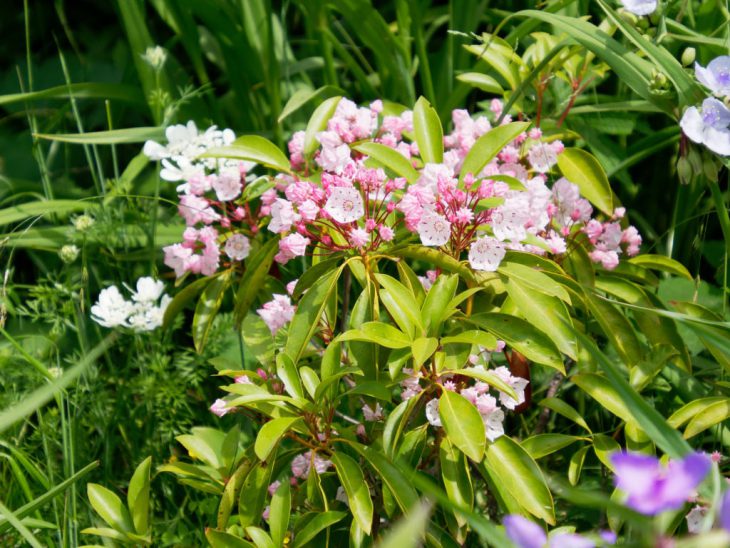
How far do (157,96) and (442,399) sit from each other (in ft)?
3.64

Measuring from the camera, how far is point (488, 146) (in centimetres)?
136

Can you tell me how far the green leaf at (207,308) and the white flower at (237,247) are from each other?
0.06 meters

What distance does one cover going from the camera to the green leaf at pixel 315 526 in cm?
118

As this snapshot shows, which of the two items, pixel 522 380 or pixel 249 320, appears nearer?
pixel 522 380

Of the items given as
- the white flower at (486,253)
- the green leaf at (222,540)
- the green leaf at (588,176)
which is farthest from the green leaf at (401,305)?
the green leaf at (588,176)

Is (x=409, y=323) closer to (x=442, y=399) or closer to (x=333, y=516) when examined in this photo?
(x=442, y=399)

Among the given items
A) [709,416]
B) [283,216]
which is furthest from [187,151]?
[709,416]

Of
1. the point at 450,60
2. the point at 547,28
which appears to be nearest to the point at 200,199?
the point at 450,60

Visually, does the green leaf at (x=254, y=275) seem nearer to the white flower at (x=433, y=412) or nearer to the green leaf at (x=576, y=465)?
the white flower at (x=433, y=412)

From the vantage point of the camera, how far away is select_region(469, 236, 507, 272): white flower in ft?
4.19

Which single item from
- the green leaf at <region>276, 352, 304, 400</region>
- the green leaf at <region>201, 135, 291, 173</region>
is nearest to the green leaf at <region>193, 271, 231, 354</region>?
the green leaf at <region>201, 135, 291, 173</region>

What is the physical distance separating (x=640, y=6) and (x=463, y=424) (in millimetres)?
730

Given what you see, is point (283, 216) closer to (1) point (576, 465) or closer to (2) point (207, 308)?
(2) point (207, 308)

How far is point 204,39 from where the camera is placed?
253 cm
